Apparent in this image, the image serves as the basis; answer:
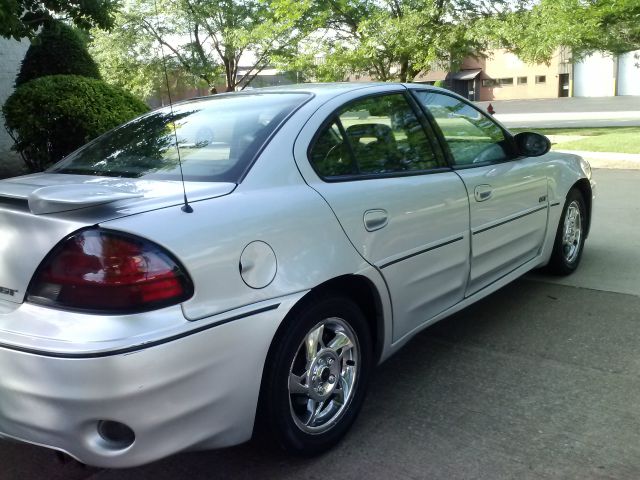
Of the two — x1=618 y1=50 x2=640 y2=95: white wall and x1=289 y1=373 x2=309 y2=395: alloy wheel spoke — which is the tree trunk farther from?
x1=618 y1=50 x2=640 y2=95: white wall

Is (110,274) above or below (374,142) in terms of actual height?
below

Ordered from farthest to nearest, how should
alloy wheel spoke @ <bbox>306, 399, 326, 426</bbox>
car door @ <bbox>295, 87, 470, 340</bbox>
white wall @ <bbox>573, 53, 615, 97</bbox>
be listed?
white wall @ <bbox>573, 53, 615, 97</bbox>
car door @ <bbox>295, 87, 470, 340</bbox>
alloy wheel spoke @ <bbox>306, 399, 326, 426</bbox>

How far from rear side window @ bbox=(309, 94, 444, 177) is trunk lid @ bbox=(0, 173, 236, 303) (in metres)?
0.74

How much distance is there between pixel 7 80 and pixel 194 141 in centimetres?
1084

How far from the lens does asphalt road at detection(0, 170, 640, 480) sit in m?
2.76

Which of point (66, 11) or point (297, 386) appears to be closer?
point (297, 386)

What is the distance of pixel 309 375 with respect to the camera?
2748mm

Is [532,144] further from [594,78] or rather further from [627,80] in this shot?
[594,78]

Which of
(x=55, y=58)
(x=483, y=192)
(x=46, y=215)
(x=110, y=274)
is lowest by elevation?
(x=483, y=192)

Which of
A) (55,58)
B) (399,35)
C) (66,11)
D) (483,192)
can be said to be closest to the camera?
(483,192)

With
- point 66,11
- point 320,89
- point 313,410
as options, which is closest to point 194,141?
point 320,89

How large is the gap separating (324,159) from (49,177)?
51.8 inches

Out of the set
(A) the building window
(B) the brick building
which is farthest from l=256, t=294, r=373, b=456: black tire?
(A) the building window

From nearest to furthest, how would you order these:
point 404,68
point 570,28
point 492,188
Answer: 1. point 492,188
2. point 570,28
3. point 404,68
